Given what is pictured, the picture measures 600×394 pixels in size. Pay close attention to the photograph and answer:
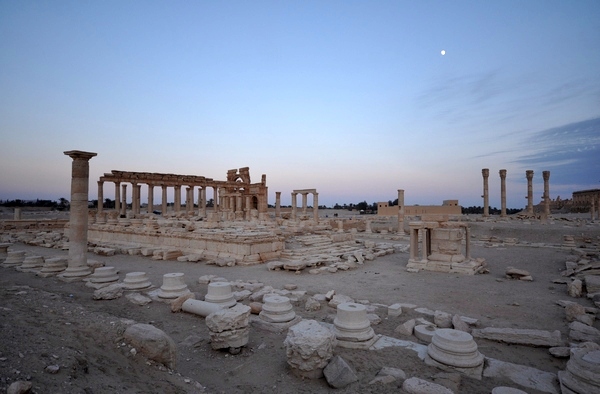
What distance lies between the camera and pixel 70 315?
592cm

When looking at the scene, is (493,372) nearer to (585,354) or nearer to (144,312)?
(585,354)

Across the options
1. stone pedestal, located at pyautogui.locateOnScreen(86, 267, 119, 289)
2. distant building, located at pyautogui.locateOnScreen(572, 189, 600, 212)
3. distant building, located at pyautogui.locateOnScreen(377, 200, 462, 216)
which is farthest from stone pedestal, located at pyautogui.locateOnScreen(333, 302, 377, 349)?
distant building, located at pyautogui.locateOnScreen(572, 189, 600, 212)

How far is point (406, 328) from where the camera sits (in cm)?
605

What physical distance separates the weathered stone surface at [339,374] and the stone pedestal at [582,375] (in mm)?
2563

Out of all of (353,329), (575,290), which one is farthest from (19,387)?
(575,290)

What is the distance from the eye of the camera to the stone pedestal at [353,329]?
531 centimetres

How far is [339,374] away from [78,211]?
1096cm

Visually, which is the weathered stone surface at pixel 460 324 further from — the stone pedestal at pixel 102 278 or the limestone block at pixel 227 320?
the stone pedestal at pixel 102 278

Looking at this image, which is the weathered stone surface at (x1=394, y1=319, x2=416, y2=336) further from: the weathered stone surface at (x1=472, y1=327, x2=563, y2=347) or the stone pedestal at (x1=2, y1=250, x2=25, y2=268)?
the stone pedestal at (x1=2, y1=250, x2=25, y2=268)

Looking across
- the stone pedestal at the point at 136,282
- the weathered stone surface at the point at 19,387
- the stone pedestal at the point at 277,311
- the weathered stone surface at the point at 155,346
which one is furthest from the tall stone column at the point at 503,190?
the weathered stone surface at the point at 19,387

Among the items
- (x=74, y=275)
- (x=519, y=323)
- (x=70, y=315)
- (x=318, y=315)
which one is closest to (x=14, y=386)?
(x=70, y=315)

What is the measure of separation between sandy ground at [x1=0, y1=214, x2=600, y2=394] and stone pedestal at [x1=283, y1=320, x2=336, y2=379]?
17cm

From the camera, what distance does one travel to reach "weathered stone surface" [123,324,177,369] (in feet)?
14.3

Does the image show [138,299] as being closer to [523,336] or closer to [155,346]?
[155,346]
